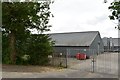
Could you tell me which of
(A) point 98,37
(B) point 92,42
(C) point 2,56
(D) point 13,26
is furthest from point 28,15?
(A) point 98,37

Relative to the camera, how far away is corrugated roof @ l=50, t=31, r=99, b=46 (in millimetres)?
48531

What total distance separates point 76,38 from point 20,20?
25.6m

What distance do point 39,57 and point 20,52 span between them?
2266 millimetres

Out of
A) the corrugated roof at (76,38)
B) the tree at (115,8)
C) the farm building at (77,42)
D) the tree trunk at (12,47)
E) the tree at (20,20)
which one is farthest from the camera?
the corrugated roof at (76,38)

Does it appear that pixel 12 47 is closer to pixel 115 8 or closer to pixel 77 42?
pixel 115 8

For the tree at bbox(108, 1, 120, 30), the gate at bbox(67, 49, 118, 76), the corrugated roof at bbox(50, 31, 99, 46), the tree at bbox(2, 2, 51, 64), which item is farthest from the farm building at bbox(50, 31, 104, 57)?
the tree at bbox(108, 1, 120, 30)

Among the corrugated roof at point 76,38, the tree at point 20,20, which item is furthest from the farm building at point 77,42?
the tree at point 20,20

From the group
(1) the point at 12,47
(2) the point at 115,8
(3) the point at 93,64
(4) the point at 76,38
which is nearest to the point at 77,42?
(4) the point at 76,38

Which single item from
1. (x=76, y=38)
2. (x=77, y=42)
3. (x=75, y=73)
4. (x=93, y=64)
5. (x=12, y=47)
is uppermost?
(x=76, y=38)

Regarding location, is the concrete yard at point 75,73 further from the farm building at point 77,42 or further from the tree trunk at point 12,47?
the farm building at point 77,42

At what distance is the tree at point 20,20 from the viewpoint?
25406 millimetres

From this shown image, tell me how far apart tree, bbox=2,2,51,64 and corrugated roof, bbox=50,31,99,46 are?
17618mm

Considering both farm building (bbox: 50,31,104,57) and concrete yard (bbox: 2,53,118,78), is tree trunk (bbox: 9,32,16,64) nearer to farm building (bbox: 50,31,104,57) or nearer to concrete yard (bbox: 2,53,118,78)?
concrete yard (bbox: 2,53,118,78)

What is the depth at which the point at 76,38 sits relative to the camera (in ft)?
169
